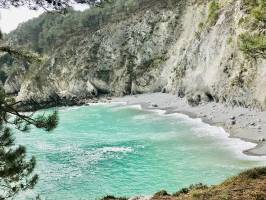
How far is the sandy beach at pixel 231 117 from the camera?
42.8 metres

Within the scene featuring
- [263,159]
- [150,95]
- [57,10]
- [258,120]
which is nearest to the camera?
[57,10]

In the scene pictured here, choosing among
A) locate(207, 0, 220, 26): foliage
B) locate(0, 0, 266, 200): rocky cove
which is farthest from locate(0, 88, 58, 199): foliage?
locate(207, 0, 220, 26): foliage

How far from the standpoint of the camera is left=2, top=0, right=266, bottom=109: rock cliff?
58.4 metres

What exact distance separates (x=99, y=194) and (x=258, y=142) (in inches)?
653

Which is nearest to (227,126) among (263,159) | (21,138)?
(263,159)

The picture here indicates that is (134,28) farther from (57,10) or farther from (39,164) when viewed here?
(57,10)

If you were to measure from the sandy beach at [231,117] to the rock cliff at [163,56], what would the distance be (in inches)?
59.0

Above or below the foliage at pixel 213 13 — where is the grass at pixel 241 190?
below

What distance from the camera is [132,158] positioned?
4322cm

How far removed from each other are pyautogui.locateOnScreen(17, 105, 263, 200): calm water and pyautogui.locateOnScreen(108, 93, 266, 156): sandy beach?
1.29 metres

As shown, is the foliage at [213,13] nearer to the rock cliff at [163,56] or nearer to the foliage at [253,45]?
the rock cliff at [163,56]

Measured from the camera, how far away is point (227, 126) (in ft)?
165

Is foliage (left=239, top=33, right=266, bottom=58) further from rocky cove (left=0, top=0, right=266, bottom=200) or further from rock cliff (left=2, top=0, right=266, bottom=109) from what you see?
rock cliff (left=2, top=0, right=266, bottom=109)

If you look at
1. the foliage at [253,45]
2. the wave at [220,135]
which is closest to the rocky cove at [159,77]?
the foliage at [253,45]
